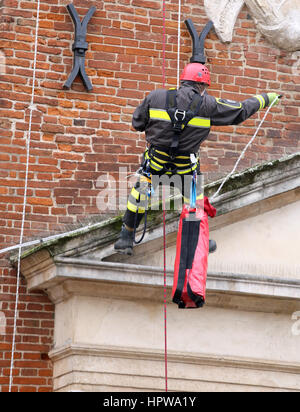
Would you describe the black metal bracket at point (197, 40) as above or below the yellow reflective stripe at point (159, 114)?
above

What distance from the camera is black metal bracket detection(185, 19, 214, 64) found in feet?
38.4

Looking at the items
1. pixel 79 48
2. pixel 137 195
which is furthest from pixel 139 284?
pixel 79 48

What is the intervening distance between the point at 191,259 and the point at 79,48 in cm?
321

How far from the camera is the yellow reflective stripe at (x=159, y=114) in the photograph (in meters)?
9.11

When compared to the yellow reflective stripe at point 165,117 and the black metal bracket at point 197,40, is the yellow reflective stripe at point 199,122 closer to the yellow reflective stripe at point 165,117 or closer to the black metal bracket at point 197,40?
the yellow reflective stripe at point 165,117

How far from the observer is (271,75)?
12047mm

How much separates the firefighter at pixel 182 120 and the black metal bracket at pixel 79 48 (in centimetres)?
218

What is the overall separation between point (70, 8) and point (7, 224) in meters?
2.32

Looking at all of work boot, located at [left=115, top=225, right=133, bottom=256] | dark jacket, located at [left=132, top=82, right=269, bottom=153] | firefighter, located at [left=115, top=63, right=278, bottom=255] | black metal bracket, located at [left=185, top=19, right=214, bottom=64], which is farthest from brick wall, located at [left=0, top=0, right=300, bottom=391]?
dark jacket, located at [left=132, top=82, right=269, bottom=153]

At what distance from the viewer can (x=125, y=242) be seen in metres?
9.70

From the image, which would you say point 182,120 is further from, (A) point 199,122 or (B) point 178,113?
(A) point 199,122

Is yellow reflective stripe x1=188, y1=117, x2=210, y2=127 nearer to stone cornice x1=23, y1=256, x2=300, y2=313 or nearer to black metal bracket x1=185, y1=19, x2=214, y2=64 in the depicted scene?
stone cornice x1=23, y1=256, x2=300, y2=313

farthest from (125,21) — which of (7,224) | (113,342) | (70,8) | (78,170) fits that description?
(113,342)

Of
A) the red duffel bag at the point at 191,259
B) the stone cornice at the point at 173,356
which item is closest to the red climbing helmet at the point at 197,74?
the red duffel bag at the point at 191,259
